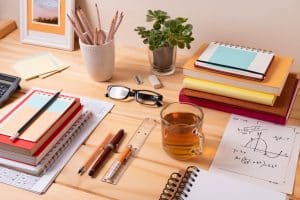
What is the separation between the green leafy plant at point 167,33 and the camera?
3.59 ft

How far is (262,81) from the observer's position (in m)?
0.97

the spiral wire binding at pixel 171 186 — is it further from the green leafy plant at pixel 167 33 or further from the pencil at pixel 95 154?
the green leafy plant at pixel 167 33

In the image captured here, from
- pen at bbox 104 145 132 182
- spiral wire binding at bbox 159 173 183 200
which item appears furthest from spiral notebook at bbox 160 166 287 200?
pen at bbox 104 145 132 182

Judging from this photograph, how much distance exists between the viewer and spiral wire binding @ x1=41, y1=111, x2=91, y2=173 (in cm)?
87

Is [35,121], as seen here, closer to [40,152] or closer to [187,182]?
[40,152]

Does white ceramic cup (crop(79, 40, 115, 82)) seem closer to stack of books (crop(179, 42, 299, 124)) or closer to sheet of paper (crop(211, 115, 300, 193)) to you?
stack of books (crop(179, 42, 299, 124))

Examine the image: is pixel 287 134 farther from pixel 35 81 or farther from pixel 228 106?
pixel 35 81

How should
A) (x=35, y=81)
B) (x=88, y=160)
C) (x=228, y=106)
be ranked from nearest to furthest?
(x=88, y=160) → (x=228, y=106) → (x=35, y=81)

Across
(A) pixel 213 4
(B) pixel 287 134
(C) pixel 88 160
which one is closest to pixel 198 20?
(A) pixel 213 4

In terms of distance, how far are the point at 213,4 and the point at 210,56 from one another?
0.21 m

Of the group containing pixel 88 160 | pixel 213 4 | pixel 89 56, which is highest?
pixel 213 4

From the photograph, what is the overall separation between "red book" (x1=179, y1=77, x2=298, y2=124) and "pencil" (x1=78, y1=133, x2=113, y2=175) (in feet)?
0.72

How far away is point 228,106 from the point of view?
1.01m

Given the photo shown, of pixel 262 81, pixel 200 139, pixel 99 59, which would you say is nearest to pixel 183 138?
pixel 200 139
